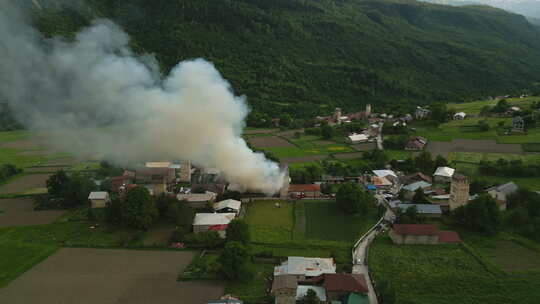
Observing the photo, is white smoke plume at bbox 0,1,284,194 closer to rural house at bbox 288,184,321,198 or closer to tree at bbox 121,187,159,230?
rural house at bbox 288,184,321,198

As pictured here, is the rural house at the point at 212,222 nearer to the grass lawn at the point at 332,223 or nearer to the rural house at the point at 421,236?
the grass lawn at the point at 332,223

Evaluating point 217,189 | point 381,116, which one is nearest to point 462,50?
point 381,116

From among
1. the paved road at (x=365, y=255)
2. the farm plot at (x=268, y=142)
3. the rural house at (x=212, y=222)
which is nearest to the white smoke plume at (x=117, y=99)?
the rural house at (x=212, y=222)

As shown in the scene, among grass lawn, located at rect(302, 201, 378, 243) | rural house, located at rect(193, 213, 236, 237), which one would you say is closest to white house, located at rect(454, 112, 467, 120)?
grass lawn, located at rect(302, 201, 378, 243)

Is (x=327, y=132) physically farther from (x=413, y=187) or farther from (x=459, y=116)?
(x=413, y=187)

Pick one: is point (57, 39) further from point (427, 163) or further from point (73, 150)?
point (427, 163)

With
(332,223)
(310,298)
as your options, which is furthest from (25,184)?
(310,298)
